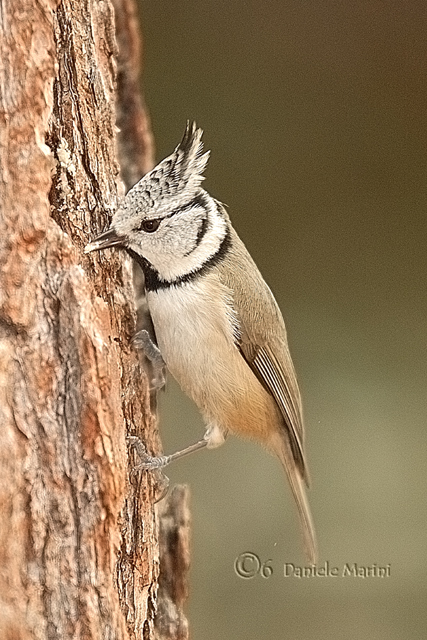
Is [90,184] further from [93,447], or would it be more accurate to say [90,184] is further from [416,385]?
[416,385]

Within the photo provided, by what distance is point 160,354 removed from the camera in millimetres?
1772

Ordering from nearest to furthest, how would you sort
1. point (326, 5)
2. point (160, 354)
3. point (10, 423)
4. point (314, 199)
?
point (10, 423)
point (160, 354)
point (326, 5)
point (314, 199)

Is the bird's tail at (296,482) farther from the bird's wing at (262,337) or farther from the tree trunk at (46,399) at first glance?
the tree trunk at (46,399)

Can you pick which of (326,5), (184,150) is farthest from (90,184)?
(326,5)

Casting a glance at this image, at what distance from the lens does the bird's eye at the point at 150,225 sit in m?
1.65

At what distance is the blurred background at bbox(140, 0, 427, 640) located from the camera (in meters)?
2.91

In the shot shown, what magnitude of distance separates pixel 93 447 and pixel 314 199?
81.2 inches

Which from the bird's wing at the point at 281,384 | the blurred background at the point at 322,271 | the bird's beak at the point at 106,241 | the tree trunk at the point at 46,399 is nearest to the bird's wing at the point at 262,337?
the bird's wing at the point at 281,384

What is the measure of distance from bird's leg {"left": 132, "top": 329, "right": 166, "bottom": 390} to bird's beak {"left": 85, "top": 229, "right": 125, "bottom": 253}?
0.77 ft

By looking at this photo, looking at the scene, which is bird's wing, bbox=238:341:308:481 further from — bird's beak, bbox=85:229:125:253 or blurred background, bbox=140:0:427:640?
blurred background, bbox=140:0:427:640

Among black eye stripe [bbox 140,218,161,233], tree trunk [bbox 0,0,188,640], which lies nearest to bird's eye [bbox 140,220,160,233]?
black eye stripe [bbox 140,218,161,233]

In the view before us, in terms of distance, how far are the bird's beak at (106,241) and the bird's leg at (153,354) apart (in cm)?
23

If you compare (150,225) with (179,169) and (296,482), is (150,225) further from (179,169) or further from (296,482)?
(296,482)

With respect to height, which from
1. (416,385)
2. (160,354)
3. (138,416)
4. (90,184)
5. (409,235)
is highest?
(409,235)
